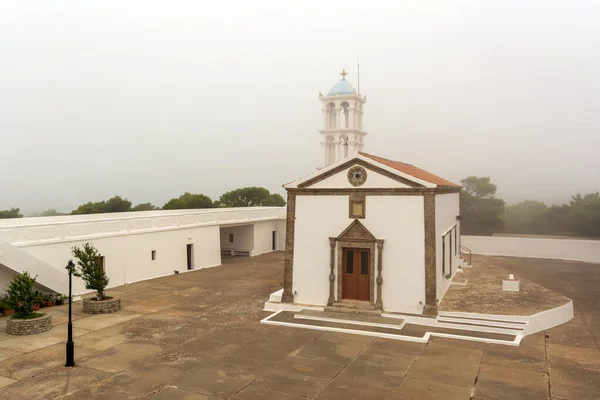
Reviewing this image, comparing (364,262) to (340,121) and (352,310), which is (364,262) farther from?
(340,121)

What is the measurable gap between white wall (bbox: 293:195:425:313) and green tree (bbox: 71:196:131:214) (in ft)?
130

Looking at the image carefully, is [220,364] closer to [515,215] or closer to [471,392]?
[471,392]

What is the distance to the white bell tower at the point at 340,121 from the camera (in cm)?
2673

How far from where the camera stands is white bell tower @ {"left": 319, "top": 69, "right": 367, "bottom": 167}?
26734mm

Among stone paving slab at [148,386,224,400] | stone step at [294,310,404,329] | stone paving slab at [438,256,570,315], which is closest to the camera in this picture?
stone paving slab at [148,386,224,400]

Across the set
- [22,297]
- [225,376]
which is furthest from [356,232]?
[22,297]

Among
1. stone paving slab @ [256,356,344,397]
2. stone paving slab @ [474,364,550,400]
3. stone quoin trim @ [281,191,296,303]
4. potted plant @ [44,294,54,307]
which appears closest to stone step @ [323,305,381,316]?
stone quoin trim @ [281,191,296,303]

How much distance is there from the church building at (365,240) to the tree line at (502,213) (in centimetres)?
3930

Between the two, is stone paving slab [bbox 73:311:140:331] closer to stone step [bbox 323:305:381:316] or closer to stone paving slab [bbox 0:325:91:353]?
stone paving slab [bbox 0:325:91:353]

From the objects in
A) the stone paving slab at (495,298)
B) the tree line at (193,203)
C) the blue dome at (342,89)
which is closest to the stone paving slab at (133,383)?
the stone paving slab at (495,298)

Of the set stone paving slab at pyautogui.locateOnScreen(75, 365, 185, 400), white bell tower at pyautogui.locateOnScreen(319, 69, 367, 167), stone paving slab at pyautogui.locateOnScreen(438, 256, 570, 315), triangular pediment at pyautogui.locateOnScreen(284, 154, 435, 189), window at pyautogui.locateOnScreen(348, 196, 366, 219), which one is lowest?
stone paving slab at pyautogui.locateOnScreen(75, 365, 185, 400)

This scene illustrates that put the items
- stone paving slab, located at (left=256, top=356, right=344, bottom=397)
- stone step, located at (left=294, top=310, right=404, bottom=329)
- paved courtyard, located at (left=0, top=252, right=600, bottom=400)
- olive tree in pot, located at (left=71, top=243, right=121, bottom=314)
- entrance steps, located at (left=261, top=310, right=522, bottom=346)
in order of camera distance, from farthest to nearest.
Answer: olive tree in pot, located at (left=71, top=243, right=121, bottom=314) < stone step, located at (left=294, top=310, right=404, bottom=329) < entrance steps, located at (left=261, top=310, right=522, bottom=346) < stone paving slab, located at (left=256, top=356, right=344, bottom=397) < paved courtyard, located at (left=0, top=252, right=600, bottom=400)

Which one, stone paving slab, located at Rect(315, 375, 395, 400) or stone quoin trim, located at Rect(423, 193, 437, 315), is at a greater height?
stone quoin trim, located at Rect(423, 193, 437, 315)

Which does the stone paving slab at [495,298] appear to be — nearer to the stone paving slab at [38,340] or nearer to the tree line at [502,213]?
the stone paving slab at [38,340]
